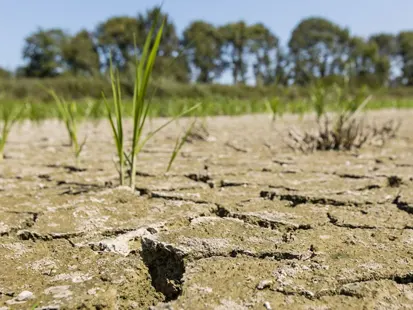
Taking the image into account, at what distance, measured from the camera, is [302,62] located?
10.8 feet

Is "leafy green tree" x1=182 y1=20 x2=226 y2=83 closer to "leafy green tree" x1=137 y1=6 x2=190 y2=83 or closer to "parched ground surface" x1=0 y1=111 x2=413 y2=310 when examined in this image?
"leafy green tree" x1=137 y1=6 x2=190 y2=83

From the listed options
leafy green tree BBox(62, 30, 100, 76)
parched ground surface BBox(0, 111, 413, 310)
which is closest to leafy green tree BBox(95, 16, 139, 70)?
leafy green tree BBox(62, 30, 100, 76)

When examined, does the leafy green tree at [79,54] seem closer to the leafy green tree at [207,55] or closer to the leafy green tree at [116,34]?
the leafy green tree at [116,34]

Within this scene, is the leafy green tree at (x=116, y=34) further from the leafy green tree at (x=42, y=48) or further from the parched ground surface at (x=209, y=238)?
the parched ground surface at (x=209, y=238)

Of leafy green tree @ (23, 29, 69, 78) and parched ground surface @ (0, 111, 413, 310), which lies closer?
parched ground surface @ (0, 111, 413, 310)

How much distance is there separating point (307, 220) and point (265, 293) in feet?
1.41

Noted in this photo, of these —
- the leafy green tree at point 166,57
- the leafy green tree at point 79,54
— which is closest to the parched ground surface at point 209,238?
the leafy green tree at point 166,57

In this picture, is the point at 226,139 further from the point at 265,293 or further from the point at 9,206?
the point at 265,293

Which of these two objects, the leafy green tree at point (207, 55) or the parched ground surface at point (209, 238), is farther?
the leafy green tree at point (207, 55)

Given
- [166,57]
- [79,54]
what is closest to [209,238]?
[166,57]

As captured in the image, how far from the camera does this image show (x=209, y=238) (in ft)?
3.70

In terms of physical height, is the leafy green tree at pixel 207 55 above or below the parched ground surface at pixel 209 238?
above

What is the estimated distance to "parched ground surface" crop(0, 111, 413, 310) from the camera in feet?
2.89

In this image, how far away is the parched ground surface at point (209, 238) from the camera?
88cm
